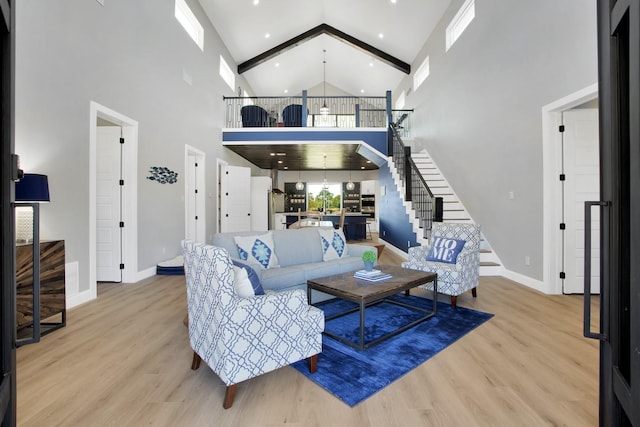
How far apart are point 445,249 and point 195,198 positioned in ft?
17.8

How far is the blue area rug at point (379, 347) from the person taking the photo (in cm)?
204

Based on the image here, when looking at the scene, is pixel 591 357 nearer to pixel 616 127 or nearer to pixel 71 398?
pixel 616 127

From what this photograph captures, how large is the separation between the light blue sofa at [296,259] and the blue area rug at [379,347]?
41cm

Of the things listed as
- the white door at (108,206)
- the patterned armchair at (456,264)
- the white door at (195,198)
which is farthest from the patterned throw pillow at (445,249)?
the white door at (195,198)

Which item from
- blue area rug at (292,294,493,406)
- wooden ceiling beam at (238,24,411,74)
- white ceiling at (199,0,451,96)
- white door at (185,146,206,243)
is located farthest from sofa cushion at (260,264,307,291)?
wooden ceiling beam at (238,24,411,74)

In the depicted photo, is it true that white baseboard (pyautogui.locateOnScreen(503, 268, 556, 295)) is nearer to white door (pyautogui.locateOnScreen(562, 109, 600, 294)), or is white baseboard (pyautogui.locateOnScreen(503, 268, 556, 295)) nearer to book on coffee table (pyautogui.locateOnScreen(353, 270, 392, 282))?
white door (pyautogui.locateOnScreen(562, 109, 600, 294))

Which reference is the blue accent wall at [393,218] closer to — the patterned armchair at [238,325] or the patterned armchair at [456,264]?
the patterned armchair at [456,264]

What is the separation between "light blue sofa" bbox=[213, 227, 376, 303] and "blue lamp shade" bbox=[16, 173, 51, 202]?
4.87 feet

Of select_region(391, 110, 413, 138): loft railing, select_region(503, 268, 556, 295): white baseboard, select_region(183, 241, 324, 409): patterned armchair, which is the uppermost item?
select_region(391, 110, 413, 138): loft railing

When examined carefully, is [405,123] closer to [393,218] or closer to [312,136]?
[312,136]

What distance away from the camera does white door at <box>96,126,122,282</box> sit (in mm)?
4629

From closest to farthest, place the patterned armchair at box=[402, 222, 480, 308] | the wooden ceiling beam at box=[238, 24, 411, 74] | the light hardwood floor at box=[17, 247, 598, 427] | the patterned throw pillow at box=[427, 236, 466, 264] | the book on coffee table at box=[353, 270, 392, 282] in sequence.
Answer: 1. the light hardwood floor at box=[17, 247, 598, 427]
2. the book on coffee table at box=[353, 270, 392, 282]
3. the patterned armchair at box=[402, 222, 480, 308]
4. the patterned throw pillow at box=[427, 236, 466, 264]
5. the wooden ceiling beam at box=[238, 24, 411, 74]

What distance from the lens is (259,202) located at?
10.8 m

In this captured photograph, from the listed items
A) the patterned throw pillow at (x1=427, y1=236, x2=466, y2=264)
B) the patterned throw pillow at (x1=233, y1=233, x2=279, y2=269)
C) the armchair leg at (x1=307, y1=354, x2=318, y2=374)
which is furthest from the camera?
the patterned throw pillow at (x1=427, y1=236, x2=466, y2=264)
